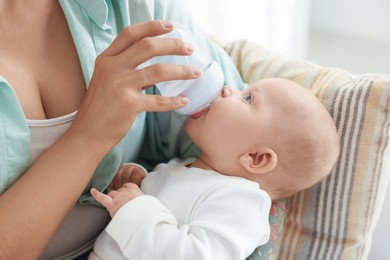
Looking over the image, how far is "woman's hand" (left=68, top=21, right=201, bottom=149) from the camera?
0.80m

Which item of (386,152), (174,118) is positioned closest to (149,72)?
(174,118)

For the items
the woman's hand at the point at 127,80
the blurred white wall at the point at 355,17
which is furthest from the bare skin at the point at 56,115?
the blurred white wall at the point at 355,17

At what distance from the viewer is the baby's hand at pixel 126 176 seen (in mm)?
1080

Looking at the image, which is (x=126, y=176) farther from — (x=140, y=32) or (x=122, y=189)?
(x=140, y=32)

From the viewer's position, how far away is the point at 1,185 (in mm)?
844

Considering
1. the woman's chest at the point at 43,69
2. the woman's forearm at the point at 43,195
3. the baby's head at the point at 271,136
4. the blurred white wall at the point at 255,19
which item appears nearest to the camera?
the woman's forearm at the point at 43,195

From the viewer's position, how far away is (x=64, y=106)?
3.08 feet

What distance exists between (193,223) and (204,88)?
26cm

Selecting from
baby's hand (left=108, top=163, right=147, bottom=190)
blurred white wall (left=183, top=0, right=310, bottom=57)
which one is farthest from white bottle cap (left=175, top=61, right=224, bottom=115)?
blurred white wall (left=183, top=0, right=310, bottom=57)

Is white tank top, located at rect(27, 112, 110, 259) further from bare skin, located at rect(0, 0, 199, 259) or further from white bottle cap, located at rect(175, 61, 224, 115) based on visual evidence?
white bottle cap, located at rect(175, 61, 224, 115)

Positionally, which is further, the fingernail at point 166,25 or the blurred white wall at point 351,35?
the blurred white wall at point 351,35

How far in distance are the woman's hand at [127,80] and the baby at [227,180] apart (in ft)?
0.52

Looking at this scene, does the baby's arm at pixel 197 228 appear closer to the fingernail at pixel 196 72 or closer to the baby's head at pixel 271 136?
the baby's head at pixel 271 136

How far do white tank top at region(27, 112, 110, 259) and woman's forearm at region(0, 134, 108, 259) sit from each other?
53 millimetres
